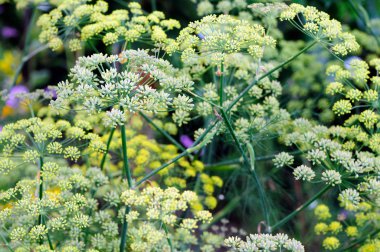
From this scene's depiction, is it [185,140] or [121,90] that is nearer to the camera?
[121,90]

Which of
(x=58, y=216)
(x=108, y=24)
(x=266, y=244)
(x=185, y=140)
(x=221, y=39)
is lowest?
(x=266, y=244)

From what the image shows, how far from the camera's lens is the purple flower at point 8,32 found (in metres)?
4.71

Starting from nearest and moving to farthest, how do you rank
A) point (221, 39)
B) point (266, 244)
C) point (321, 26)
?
point (266, 244), point (221, 39), point (321, 26)

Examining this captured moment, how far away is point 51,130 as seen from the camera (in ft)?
5.63

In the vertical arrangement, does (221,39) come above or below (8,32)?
below

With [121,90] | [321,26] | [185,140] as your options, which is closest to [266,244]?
[121,90]

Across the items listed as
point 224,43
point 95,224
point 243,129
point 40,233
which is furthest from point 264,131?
point 40,233

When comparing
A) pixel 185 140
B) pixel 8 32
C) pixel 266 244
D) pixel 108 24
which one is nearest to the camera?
pixel 266 244

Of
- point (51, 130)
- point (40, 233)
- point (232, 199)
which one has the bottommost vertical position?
point (40, 233)

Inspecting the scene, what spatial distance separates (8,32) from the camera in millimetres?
4715

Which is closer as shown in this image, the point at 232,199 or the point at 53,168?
the point at 53,168

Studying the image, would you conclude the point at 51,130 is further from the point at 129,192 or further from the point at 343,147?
the point at 343,147

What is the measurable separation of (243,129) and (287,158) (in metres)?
0.24

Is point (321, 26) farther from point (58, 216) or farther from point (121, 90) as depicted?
point (58, 216)
